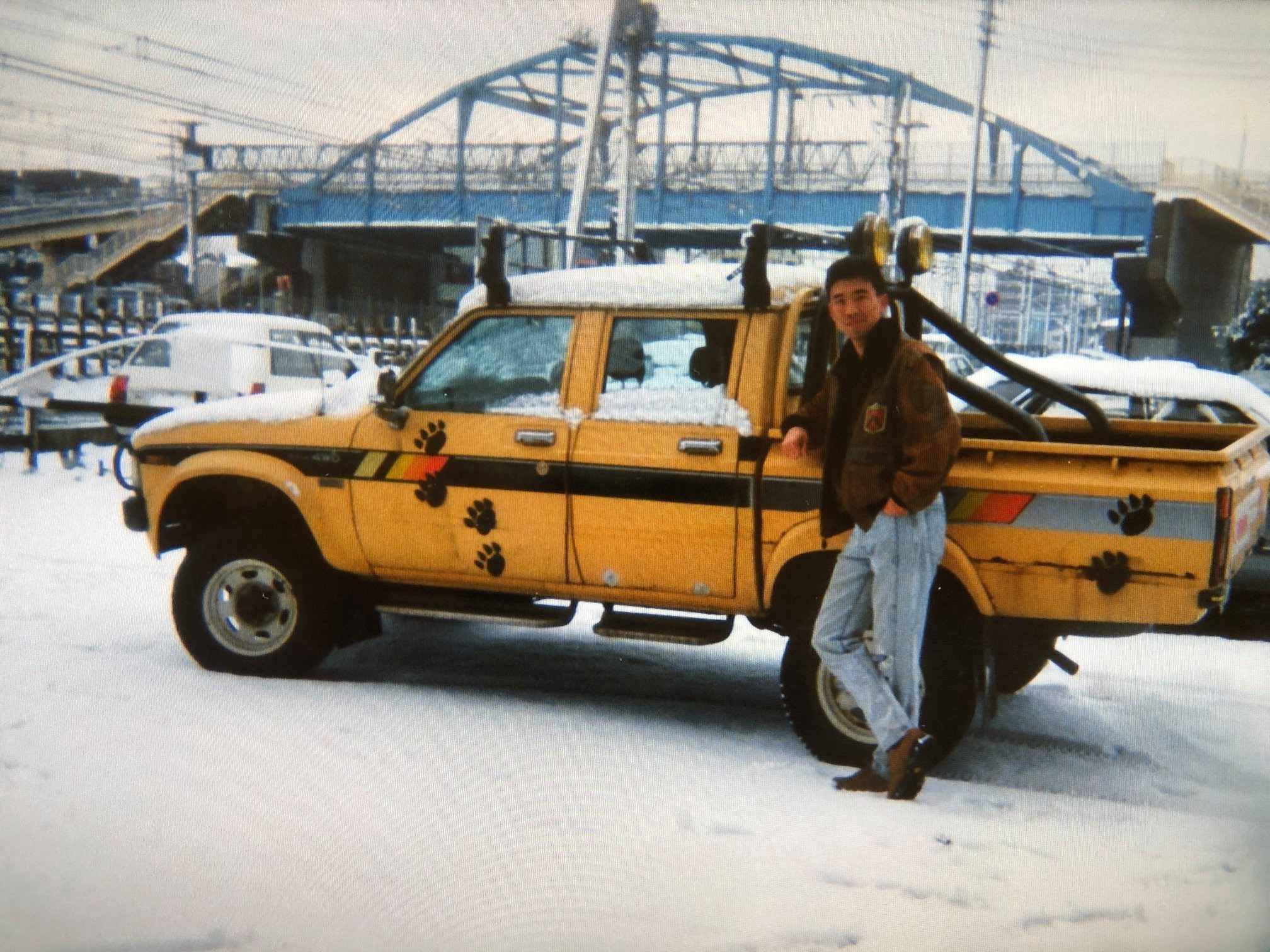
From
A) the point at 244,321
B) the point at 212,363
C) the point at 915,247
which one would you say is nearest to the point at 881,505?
the point at 915,247

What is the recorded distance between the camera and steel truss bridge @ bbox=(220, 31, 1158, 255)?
304 cm

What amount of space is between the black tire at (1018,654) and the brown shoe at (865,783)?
0.56m

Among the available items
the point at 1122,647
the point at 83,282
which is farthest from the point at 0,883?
the point at 1122,647

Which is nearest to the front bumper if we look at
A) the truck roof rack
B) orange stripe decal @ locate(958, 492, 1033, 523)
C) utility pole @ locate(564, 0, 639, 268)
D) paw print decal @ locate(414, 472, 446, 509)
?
paw print decal @ locate(414, 472, 446, 509)

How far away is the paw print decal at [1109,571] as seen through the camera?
331 centimetres

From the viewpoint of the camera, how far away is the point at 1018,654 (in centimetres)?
430

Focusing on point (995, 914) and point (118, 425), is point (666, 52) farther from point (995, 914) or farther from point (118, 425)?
point (118, 425)

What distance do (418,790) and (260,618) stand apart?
1.45 metres

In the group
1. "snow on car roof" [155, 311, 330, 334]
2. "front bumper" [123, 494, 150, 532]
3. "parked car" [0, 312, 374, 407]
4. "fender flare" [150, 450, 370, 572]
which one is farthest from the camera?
"snow on car roof" [155, 311, 330, 334]

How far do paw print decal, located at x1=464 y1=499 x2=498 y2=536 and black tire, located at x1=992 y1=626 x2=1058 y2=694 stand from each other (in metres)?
1.73

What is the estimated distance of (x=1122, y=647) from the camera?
5457 mm

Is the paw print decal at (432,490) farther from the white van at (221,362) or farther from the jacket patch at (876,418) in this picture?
the white van at (221,362)

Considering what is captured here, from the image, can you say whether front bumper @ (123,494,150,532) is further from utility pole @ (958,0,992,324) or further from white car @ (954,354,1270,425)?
white car @ (954,354,1270,425)

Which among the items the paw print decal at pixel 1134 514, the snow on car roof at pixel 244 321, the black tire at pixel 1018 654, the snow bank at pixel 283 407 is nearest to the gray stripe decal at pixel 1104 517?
the paw print decal at pixel 1134 514
